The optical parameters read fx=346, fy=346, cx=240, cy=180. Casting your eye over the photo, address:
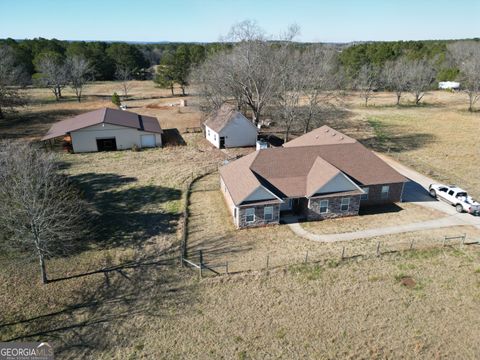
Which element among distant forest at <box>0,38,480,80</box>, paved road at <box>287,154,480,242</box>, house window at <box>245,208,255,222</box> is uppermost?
distant forest at <box>0,38,480,80</box>

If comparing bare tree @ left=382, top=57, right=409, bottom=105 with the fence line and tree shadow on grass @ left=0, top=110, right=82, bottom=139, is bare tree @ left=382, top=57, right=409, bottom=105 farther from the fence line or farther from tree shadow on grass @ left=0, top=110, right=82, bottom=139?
tree shadow on grass @ left=0, top=110, right=82, bottom=139

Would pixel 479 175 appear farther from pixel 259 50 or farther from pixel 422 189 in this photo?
pixel 259 50

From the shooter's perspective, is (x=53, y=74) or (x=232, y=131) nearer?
(x=232, y=131)

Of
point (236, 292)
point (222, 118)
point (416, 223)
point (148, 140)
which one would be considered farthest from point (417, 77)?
point (236, 292)

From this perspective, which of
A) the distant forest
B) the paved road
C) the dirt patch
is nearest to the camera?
the dirt patch

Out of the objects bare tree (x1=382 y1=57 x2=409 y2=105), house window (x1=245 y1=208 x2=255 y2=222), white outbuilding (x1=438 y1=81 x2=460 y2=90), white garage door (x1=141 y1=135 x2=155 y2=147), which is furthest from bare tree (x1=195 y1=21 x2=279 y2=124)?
white outbuilding (x1=438 y1=81 x2=460 y2=90)

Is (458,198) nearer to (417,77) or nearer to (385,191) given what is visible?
(385,191)

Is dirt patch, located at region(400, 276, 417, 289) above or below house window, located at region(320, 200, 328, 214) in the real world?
below

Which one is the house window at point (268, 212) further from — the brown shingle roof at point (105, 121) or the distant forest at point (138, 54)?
the distant forest at point (138, 54)
